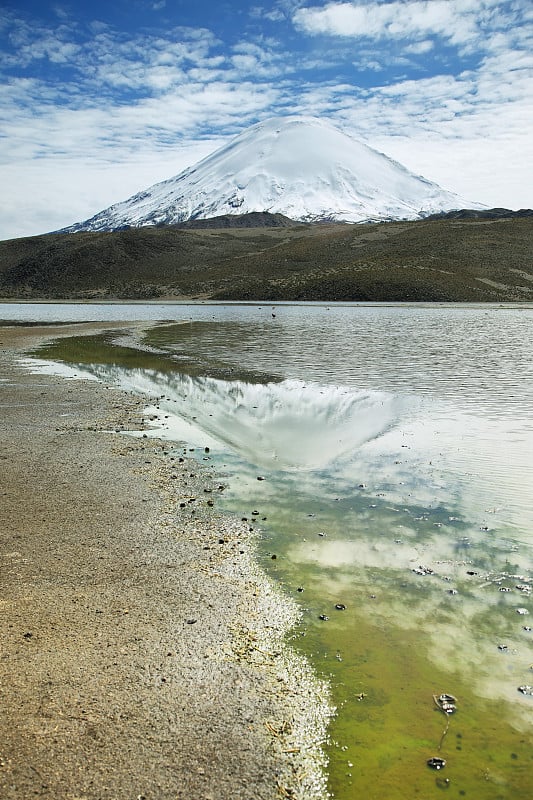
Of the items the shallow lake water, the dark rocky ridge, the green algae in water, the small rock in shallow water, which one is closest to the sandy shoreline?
the green algae in water

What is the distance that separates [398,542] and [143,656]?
3505 mm

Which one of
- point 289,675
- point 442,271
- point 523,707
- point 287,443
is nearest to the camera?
point 523,707

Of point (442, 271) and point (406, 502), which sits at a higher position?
point (442, 271)

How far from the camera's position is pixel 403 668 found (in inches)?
207

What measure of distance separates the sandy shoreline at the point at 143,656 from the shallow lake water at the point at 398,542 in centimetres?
39

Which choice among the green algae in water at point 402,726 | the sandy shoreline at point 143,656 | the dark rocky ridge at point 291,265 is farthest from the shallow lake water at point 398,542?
the dark rocky ridge at point 291,265

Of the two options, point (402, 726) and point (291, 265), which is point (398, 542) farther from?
point (291, 265)

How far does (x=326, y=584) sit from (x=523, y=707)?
233 cm

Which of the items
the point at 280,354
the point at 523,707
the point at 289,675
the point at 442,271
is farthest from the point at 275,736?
the point at 442,271

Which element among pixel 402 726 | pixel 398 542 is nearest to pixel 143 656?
pixel 402 726

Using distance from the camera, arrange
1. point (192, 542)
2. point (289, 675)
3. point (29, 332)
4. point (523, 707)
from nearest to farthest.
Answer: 1. point (523, 707)
2. point (289, 675)
3. point (192, 542)
4. point (29, 332)

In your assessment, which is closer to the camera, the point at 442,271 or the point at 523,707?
the point at 523,707

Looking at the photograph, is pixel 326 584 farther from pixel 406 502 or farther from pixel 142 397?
pixel 142 397

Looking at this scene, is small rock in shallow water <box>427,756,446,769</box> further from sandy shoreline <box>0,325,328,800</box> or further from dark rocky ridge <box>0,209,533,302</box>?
dark rocky ridge <box>0,209,533,302</box>
